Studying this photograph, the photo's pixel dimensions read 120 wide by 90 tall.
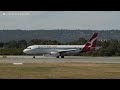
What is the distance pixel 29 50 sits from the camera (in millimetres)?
69500

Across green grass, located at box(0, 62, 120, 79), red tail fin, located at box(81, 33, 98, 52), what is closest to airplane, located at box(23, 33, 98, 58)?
red tail fin, located at box(81, 33, 98, 52)

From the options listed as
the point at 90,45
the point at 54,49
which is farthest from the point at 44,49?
the point at 90,45

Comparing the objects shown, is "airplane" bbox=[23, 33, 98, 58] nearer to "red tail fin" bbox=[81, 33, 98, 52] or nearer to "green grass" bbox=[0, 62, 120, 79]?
"red tail fin" bbox=[81, 33, 98, 52]

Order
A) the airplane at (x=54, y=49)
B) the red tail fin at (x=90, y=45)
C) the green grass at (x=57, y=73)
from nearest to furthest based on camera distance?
the green grass at (x=57, y=73)
the airplane at (x=54, y=49)
the red tail fin at (x=90, y=45)

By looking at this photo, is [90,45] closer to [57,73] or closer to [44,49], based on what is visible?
[44,49]

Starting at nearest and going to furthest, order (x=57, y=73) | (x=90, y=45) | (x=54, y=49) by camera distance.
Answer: (x=57, y=73) → (x=54, y=49) → (x=90, y=45)

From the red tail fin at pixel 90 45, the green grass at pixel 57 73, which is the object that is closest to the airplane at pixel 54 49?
the red tail fin at pixel 90 45

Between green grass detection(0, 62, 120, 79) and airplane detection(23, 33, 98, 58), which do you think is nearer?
green grass detection(0, 62, 120, 79)

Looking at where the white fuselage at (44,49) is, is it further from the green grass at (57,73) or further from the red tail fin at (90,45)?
the green grass at (57,73)

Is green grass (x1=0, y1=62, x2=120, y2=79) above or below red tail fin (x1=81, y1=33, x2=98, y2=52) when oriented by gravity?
below

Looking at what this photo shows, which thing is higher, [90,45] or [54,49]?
[90,45]

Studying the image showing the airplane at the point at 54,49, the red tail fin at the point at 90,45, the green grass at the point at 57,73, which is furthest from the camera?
the red tail fin at the point at 90,45

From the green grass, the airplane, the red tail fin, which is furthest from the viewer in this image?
the red tail fin
